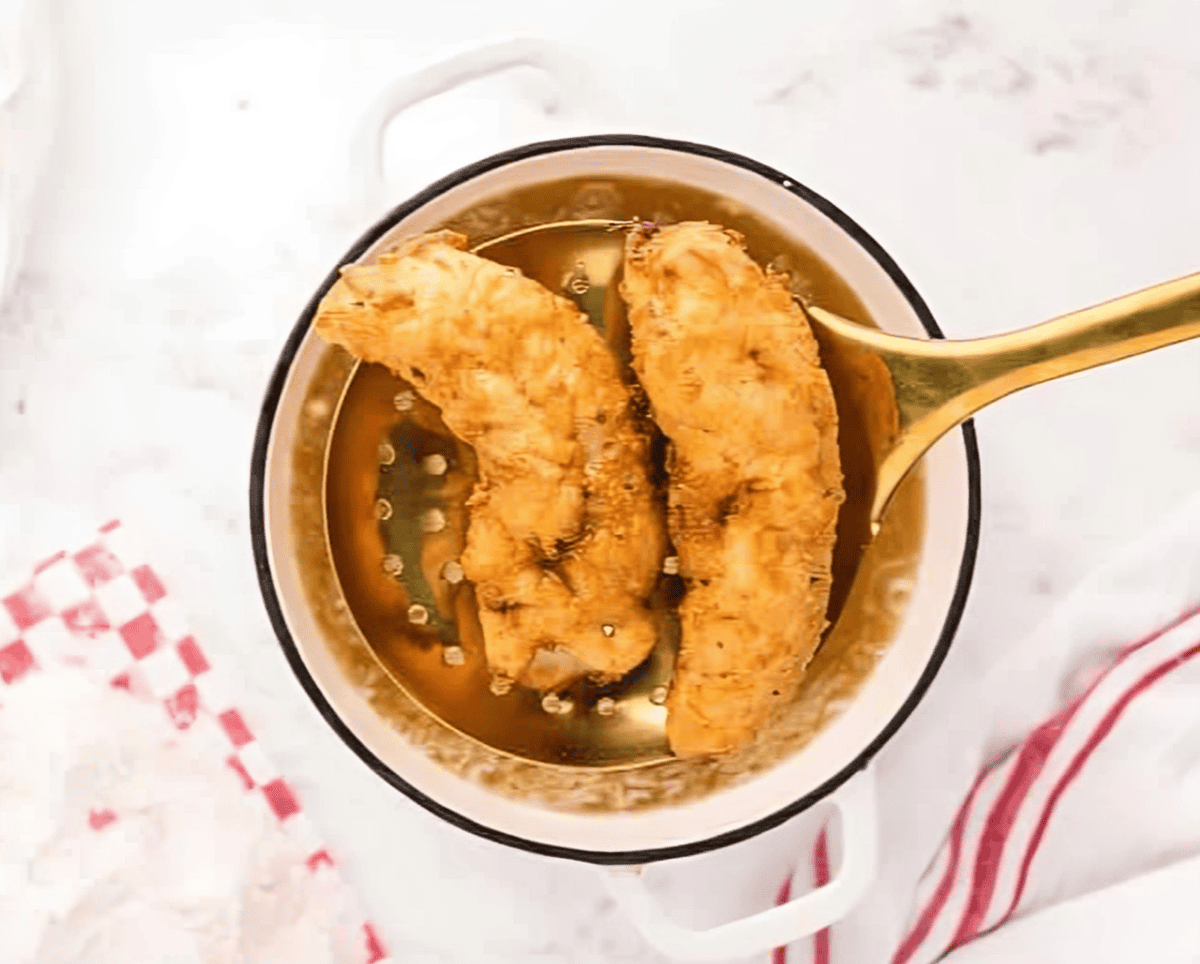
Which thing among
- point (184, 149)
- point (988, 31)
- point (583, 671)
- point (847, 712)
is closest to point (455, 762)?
point (583, 671)

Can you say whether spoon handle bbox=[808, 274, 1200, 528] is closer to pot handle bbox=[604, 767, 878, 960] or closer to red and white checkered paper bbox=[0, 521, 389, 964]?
pot handle bbox=[604, 767, 878, 960]

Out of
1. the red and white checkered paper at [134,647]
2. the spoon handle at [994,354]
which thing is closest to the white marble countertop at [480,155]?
the red and white checkered paper at [134,647]

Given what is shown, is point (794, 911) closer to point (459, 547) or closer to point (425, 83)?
point (459, 547)

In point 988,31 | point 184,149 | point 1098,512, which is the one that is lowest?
point 1098,512

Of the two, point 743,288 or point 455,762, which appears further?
point 455,762

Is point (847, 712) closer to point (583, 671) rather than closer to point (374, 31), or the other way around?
point (583, 671)

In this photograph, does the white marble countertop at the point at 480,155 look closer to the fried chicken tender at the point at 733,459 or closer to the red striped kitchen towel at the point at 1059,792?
the red striped kitchen towel at the point at 1059,792
